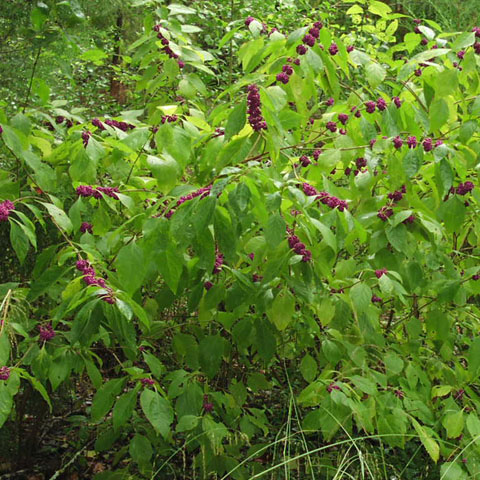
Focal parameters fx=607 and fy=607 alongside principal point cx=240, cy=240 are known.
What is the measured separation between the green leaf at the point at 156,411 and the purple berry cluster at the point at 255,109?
0.90 metres

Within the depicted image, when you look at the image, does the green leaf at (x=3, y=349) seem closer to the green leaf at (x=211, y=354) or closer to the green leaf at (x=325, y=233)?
the green leaf at (x=211, y=354)

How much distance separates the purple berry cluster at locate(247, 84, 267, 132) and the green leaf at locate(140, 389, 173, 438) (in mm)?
904

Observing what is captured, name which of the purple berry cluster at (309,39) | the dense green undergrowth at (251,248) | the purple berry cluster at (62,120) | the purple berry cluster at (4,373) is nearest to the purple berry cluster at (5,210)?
the dense green undergrowth at (251,248)

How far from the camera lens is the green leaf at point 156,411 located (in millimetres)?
1901

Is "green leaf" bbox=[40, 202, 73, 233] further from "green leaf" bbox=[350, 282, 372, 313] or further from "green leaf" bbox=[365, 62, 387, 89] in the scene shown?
"green leaf" bbox=[365, 62, 387, 89]

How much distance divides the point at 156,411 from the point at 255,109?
981 mm

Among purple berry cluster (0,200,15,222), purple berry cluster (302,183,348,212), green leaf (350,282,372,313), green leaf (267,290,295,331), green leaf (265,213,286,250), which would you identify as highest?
purple berry cluster (302,183,348,212)

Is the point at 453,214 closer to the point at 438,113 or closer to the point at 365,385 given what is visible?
the point at 438,113

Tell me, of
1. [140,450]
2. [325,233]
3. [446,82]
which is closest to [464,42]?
[446,82]

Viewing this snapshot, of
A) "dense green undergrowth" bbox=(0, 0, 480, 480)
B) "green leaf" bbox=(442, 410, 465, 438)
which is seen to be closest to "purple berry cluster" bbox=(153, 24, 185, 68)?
"dense green undergrowth" bbox=(0, 0, 480, 480)

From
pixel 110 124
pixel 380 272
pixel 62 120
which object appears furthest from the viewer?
pixel 62 120

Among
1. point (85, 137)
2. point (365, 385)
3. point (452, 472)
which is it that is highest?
point (85, 137)

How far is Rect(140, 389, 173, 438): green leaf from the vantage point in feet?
6.24

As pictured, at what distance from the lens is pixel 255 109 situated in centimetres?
171
